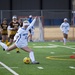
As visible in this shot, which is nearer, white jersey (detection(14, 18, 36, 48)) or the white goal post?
white jersey (detection(14, 18, 36, 48))

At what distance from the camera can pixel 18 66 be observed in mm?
14281

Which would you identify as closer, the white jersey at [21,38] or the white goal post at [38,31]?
the white jersey at [21,38]

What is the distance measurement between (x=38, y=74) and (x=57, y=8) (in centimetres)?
5159

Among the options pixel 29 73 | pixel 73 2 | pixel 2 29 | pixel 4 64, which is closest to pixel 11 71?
pixel 29 73

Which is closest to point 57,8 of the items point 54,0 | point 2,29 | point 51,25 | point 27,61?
point 54,0

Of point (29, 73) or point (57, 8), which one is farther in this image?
point (57, 8)

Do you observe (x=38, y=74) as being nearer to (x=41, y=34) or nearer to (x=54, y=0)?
(x=41, y=34)

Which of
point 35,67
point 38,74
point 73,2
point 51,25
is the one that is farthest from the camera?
point 73,2

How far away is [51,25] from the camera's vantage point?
2194 inches

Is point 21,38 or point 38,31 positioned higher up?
point 21,38

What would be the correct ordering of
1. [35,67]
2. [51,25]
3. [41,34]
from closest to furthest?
1. [35,67]
2. [41,34]
3. [51,25]

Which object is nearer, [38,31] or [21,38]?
[21,38]

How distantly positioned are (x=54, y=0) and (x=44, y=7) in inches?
78.8

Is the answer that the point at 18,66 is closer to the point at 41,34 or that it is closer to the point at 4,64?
the point at 4,64
